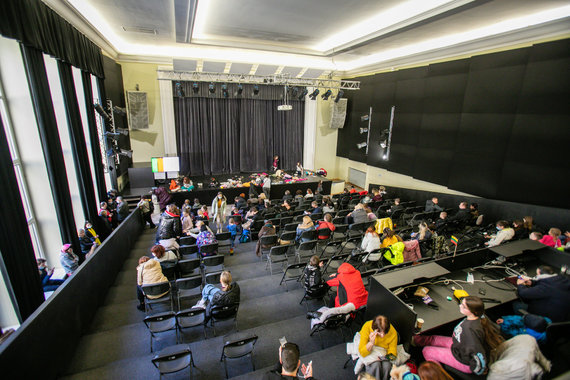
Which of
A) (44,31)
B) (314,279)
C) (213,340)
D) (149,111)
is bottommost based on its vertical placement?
(213,340)

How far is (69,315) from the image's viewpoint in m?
3.76

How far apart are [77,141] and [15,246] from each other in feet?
11.5

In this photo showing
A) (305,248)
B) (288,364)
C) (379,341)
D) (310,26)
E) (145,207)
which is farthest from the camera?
(145,207)

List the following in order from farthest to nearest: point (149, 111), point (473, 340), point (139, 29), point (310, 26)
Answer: point (149, 111) < point (139, 29) < point (310, 26) < point (473, 340)

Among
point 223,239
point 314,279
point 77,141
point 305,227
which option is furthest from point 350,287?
point 77,141

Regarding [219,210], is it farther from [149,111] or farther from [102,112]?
[149,111]

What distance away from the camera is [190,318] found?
3980 millimetres

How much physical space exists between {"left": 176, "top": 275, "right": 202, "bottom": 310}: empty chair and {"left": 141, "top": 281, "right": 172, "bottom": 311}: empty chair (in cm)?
17

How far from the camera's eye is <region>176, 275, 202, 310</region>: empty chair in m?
4.43

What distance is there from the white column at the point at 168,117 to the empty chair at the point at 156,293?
9.55 m

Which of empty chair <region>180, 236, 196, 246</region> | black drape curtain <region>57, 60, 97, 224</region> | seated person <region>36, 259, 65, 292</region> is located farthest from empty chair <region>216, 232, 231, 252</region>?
black drape curtain <region>57, 60, 97, 224</region>

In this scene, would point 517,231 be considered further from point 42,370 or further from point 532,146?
point 42,370

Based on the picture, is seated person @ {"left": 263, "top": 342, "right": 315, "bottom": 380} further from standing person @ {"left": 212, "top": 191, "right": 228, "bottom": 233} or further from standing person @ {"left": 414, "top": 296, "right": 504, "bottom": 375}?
standing person @ {"left": 212, "top": 191, "right": 228, "bottom": 233}

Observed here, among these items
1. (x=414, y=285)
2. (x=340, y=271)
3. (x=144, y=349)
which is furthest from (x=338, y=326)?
(x=144, y=349)
